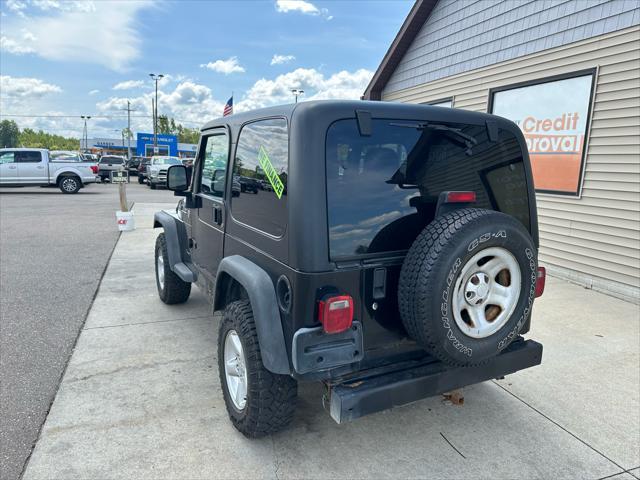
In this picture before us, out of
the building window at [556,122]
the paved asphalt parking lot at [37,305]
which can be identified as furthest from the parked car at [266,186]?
the building window at [556,122]

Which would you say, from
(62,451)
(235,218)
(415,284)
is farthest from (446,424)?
(62,451)

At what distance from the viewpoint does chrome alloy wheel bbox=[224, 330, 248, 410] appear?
8.57 ft

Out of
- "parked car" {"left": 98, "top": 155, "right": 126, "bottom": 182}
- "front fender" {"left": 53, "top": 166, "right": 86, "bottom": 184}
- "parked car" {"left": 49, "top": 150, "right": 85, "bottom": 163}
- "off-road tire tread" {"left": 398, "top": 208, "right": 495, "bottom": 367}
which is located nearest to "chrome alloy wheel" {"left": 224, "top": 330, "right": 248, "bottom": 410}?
"off-road tire tread" {"left": 398, "top": 208, "right": 495, "bottom": 367}

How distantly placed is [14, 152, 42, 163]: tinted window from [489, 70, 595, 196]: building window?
56.4 ft

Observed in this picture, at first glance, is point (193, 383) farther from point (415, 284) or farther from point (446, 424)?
point (415, 284)

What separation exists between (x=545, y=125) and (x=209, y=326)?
5.74 m

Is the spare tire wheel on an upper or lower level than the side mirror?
lower

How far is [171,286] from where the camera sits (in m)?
4.76

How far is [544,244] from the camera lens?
6.75 m

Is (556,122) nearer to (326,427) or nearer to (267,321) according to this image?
(326,427)

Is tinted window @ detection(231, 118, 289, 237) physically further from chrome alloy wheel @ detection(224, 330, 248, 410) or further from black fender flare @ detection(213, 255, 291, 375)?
chrome alloy wheel @ detection(224, 330, 248, 410)

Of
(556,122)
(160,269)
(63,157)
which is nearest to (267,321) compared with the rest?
(160,269)

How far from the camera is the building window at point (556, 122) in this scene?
6195mm

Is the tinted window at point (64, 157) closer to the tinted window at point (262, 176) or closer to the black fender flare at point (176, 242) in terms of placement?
the black fender flare at point (176, 242)
